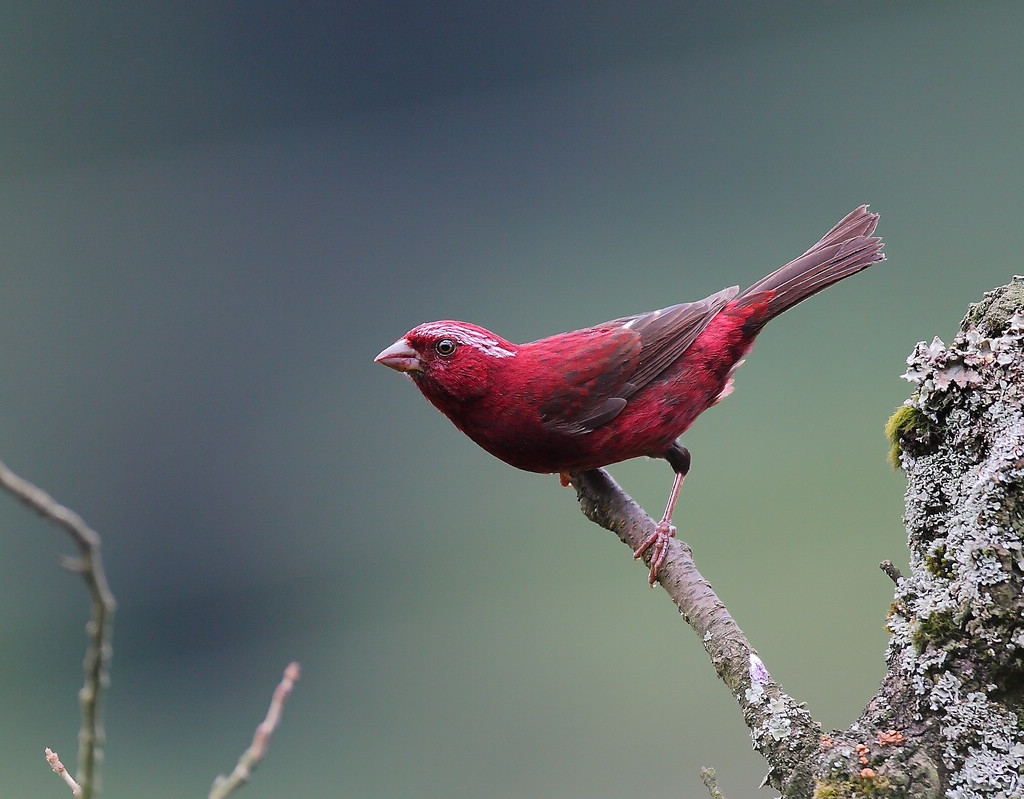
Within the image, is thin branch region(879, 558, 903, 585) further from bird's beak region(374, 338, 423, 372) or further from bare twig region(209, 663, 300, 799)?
bird's beak region(374, 338, 423, 372)

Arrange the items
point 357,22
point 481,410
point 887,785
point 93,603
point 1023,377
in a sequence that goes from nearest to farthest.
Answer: point 93,603 → point 887,785 → point 1023,377 → point 481,410 → point 357,22

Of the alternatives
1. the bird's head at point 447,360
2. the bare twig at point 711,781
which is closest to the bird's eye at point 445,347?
the bird's head at point 447,360

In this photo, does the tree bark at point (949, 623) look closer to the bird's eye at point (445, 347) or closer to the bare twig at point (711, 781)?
the bare twig at point (711, 781)

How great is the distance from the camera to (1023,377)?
1888mm

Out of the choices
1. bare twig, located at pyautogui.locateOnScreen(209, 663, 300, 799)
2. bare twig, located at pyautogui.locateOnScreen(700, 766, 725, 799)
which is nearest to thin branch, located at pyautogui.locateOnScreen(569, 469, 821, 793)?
bare twig, located at pyautogui.locateOnScreen(700, 766, 725, 799)

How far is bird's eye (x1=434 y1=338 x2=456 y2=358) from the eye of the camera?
3.54 meters

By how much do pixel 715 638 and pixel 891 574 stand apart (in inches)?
17.5

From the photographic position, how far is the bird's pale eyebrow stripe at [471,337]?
355 centimetres

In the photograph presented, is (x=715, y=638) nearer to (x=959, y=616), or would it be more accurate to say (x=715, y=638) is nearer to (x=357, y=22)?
A: (x=959, y=616)

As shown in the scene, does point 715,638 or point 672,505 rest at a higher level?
point 672,505

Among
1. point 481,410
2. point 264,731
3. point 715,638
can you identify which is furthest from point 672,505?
point 264,731

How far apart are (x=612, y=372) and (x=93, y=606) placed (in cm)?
307

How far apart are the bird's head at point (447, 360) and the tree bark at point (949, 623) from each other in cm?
173

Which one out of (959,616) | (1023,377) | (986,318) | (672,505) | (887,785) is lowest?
(887,785)
